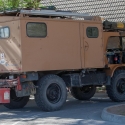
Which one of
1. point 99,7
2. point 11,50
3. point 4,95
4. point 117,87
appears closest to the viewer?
point 4,95

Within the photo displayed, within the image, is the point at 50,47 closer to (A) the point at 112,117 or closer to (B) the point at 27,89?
(B) the point at 27,89

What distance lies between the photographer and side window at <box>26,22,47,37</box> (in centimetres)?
1239

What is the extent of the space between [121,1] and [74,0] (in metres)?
2.60

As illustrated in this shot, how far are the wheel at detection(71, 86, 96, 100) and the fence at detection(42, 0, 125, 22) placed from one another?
4.90 metres

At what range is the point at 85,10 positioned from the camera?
20562mm

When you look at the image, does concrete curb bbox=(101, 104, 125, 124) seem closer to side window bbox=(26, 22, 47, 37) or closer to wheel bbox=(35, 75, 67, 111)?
wheel bbox=(35, 75, 67, 111)

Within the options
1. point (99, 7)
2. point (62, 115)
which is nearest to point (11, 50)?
point (62, 115)

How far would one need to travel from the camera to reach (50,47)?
12.8m

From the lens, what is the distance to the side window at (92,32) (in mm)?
13876

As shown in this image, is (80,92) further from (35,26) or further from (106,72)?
(35,26)

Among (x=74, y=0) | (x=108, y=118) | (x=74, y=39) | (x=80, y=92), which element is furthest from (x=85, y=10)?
(x=108, y=118)

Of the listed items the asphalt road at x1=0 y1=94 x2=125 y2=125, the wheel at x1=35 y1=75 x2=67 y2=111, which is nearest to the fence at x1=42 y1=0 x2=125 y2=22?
the asphalt road at x1=0 y1=94 x2=125 y2=125

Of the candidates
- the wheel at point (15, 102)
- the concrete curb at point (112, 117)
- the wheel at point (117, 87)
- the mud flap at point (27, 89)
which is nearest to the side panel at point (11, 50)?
the mud flap at point (27, 89)

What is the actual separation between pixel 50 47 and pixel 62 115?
2.09 meters
